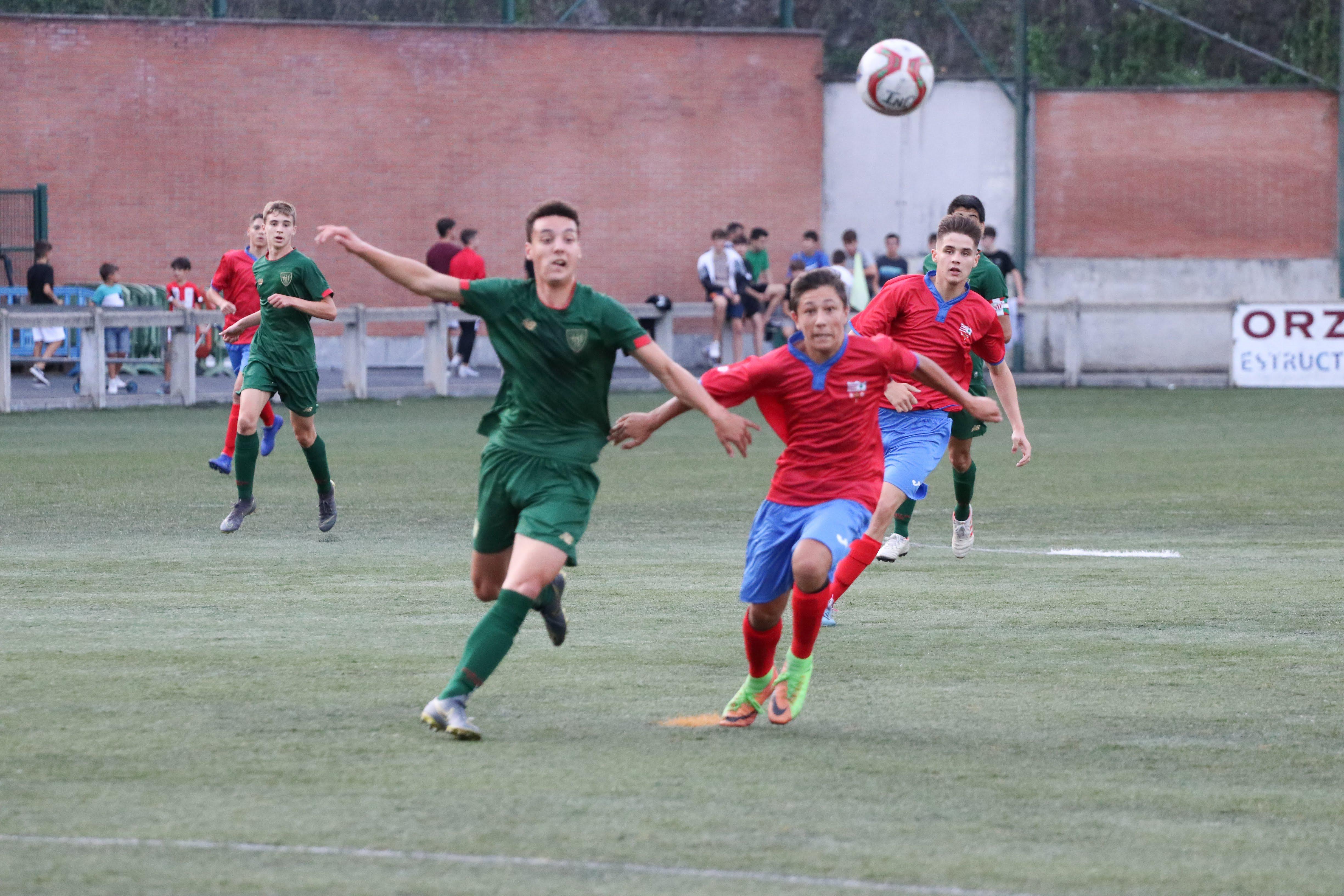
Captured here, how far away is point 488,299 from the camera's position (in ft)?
22.8

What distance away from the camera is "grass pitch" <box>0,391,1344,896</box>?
509 cm

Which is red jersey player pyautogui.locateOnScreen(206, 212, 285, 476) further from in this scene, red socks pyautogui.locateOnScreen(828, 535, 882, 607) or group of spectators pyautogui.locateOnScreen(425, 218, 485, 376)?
group of spectators pyautogui.locateOnScreen(425, 218, 485, 376)

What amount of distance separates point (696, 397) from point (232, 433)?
30.3ft

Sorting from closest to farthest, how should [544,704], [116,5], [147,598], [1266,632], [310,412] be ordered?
[544,704] → [1266,632] → [147,598] → [310,412] → [116,5]

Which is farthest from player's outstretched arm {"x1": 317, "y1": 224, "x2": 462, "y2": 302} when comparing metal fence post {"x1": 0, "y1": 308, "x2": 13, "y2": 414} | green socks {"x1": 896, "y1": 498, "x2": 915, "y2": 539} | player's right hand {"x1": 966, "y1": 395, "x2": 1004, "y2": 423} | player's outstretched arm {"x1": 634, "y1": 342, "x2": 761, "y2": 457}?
metal fence post {"x1": 0, "y1": 308, "x2": 13, "y2": 414}

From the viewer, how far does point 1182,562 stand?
11453 millimetres

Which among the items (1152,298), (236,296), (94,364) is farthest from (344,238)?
(1152,298)

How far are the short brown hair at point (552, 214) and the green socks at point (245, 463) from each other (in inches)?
246

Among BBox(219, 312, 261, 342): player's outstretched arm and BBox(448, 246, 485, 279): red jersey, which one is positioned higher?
BBox(448, 246, 485, 279): red jersey

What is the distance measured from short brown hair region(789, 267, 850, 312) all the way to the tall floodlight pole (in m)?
25.7

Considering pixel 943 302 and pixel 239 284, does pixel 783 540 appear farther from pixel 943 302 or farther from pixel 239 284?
pixel 239 284

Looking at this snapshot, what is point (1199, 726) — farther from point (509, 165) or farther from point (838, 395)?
point (509, 165)

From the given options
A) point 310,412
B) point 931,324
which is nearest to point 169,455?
point 310,412

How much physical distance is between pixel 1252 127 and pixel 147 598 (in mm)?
26911
